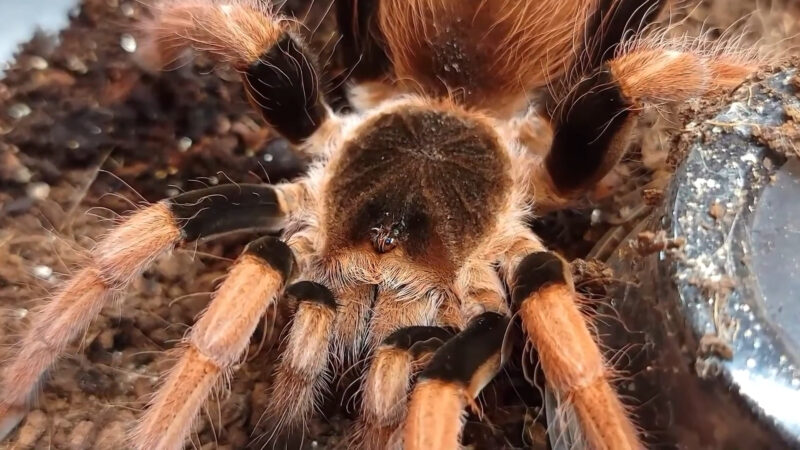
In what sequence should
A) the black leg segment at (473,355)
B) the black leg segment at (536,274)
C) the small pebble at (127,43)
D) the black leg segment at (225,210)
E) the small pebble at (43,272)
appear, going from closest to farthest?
1. the black leg segment at (473,355)
2. the black leg segment at (536,274)
3. the black leg segment at (225,210)
4. the small pebble at (43,272)
5. the small pebble at (127,43)

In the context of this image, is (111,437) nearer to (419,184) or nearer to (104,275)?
(104,275)

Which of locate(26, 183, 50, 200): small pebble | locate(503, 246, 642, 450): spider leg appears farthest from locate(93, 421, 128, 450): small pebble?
locate(503, 246, 642, 450): spider leg

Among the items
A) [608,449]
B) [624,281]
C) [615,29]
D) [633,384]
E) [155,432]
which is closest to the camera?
[608,449]

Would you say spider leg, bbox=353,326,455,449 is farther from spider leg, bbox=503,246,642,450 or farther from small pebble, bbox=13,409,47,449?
small pebble, bbox=13,409,47,449

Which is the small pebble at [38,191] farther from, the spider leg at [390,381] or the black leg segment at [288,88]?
the spider leg at [390,381]

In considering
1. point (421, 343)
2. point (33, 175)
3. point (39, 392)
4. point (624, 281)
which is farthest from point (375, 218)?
point (33, 175)

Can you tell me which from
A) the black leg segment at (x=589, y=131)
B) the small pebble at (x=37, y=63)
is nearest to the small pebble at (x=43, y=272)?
the small pebble at (x=37, y=63)

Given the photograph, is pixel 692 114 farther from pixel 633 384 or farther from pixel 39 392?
pixel 39 392
